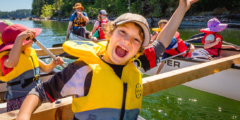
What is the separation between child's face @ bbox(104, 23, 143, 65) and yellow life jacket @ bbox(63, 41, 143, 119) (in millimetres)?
86

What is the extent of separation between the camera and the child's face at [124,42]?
3.47ft

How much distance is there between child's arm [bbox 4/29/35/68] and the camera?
1541 millimetres

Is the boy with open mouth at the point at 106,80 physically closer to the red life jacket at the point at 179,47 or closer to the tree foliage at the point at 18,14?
the red life jacket at the point at 179,47

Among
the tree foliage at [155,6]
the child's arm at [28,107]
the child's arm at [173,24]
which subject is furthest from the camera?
the tree foliage at [155,6]

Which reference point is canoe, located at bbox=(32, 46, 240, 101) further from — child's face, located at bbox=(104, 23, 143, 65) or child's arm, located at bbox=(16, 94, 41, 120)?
child's arm, located at bbox=(16, 94, 41, 120)

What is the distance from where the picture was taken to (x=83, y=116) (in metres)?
1.01

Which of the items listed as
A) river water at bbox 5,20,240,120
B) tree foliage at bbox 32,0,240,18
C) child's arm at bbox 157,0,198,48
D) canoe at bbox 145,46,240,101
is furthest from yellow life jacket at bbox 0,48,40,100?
tree foliage at bbox 32,0,240,18

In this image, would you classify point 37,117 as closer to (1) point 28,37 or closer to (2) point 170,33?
(1) point 28,37

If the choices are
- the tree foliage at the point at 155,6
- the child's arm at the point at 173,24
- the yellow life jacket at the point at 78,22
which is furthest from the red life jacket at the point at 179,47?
the tree foliage at the point at 155,6

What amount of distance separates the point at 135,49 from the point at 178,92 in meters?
3.05

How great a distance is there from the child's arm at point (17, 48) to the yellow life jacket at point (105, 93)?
61 centimetres

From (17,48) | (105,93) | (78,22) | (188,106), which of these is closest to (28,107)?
(105,93)

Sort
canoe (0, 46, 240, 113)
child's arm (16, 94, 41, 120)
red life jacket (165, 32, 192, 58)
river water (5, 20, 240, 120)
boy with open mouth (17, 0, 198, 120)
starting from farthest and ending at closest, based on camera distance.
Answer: red life jacket (165, 32, 192, 58) < canoe (0, 46, 240, 113) < river water (5, 20, 240, 120) < boy with open mouth (17, 0, 198, 120) < child's arm (16, 94, 41, 120)

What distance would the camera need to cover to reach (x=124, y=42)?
1.05m
